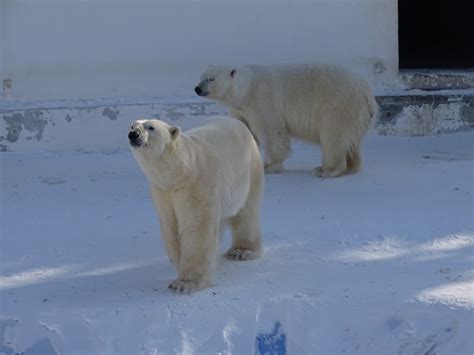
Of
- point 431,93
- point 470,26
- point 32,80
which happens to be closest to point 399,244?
point 431,93

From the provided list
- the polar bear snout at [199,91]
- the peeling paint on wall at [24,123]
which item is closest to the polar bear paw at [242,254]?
the polar bear snout at [199,91]

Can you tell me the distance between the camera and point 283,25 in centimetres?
673

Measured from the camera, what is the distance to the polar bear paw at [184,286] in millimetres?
3613

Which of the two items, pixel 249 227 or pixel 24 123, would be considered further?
pixel 24 123

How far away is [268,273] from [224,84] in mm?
2211

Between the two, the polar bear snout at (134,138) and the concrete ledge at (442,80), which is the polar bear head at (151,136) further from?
the concrete ledge at (442,80)

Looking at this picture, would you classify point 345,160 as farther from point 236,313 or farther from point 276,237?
point 236,313

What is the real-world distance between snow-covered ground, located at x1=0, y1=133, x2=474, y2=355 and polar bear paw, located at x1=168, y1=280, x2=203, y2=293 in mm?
41

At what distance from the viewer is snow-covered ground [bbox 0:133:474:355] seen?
338 centimetres

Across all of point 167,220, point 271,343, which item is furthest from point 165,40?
point 271,343

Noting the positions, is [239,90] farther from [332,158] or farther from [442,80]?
[442,80]

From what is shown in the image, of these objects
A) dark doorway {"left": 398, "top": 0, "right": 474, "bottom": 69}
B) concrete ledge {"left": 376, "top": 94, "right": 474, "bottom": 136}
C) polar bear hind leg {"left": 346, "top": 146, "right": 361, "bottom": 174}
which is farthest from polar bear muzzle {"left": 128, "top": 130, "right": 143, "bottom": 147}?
dark doorway {"left": 398, "top": 0, "right": 474, "bottom": 69}

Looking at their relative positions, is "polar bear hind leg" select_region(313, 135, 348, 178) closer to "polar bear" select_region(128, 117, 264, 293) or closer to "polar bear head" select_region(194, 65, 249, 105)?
"polar bear head" select_region(194, 65, 249, 105)

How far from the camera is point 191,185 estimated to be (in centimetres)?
355
